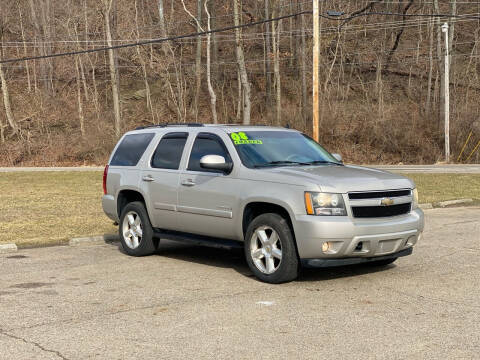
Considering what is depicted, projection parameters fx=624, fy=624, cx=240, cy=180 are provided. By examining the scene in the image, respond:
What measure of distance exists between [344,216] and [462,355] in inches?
96.9

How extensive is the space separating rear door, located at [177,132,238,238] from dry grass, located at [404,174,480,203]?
30.1 feet

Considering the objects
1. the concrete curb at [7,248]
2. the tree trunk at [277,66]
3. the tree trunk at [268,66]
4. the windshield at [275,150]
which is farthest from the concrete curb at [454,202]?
the tree trunk at [268,66]

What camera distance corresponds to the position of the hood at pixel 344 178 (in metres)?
6.98

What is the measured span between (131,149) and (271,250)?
350 cm

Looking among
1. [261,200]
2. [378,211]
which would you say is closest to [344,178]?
[378,211]

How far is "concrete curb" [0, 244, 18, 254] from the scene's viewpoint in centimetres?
995

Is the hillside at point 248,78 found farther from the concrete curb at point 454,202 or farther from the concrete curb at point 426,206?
the concrete curb at point 426,206

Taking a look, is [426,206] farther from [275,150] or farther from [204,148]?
[204,148]

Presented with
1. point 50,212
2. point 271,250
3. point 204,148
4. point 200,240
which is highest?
point 204,148

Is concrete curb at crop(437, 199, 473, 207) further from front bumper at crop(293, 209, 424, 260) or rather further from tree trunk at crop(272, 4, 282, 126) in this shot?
tree trunk at crop(272, 4, 282, 126)

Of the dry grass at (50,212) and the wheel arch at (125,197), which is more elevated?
the wheel arch at (125,197)

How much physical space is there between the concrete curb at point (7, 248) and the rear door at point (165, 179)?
101 inches

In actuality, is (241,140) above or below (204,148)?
above

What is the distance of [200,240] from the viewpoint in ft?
27.3
